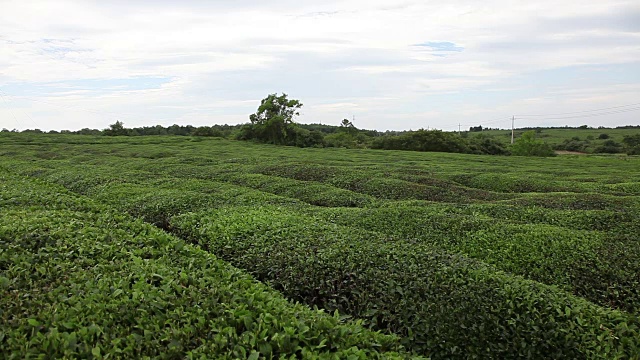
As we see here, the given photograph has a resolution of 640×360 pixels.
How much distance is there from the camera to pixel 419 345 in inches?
246

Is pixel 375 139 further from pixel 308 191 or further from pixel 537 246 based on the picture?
pixel 537 246

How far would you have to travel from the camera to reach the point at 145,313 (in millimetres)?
4480

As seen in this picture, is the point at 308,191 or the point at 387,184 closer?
the point at 308,191

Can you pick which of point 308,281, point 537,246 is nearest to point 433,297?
point 308,281

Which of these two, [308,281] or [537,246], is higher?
[537,246]

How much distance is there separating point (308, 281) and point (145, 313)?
10.6 ft

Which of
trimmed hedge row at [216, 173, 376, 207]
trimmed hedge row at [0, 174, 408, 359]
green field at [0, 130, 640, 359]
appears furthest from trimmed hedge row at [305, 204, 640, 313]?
trimmed hedge row at [0, 174, 408, 359]

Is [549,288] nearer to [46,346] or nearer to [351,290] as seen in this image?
[351,290]

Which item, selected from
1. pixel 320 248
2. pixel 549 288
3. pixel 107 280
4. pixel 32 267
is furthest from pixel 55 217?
pixel 549 288

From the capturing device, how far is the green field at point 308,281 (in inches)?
168

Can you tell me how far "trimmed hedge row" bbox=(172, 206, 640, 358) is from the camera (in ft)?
19.3

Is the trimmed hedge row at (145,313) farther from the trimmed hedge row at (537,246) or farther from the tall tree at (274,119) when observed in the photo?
the tall tree at (274,119)

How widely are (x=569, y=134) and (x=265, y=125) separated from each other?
235 feet

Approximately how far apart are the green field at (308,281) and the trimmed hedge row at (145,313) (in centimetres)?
2
